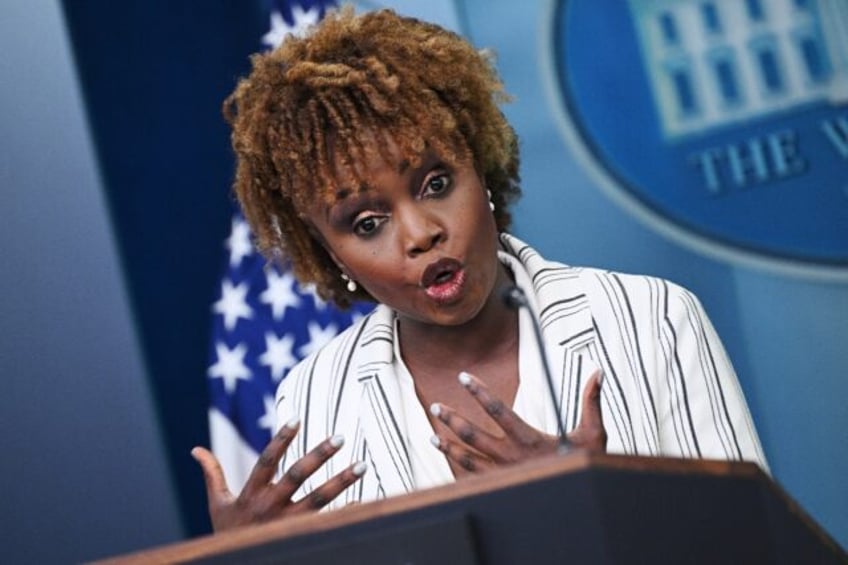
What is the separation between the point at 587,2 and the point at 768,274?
73 centimetres

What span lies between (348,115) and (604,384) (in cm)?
58

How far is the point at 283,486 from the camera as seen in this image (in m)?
2.46

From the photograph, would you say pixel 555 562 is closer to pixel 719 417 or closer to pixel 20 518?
pixel 719 417

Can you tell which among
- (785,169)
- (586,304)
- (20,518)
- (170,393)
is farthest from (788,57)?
(20,518)

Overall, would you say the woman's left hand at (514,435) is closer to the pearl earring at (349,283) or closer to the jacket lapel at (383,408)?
the jacket lapel at (383,408)

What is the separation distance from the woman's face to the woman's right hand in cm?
42

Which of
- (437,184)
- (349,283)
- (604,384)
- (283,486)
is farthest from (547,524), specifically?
(349,283)

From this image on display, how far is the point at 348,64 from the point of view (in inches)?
115

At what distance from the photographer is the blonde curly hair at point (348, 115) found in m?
2.84

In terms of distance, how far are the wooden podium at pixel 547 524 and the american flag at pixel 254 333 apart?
82.9 inches

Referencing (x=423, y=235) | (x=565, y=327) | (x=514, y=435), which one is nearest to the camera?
(x=514, y=435)

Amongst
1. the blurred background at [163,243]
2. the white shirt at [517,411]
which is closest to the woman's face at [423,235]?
the white shirt at [517,411]

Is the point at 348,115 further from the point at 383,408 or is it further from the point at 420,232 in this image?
the point at 383,408

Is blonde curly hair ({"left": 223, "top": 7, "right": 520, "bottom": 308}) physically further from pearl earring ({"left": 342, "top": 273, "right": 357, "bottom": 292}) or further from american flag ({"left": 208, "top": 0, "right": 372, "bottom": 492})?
american flag ({"left": 208, "top": 0, "right": 372, "bottom": 492})
